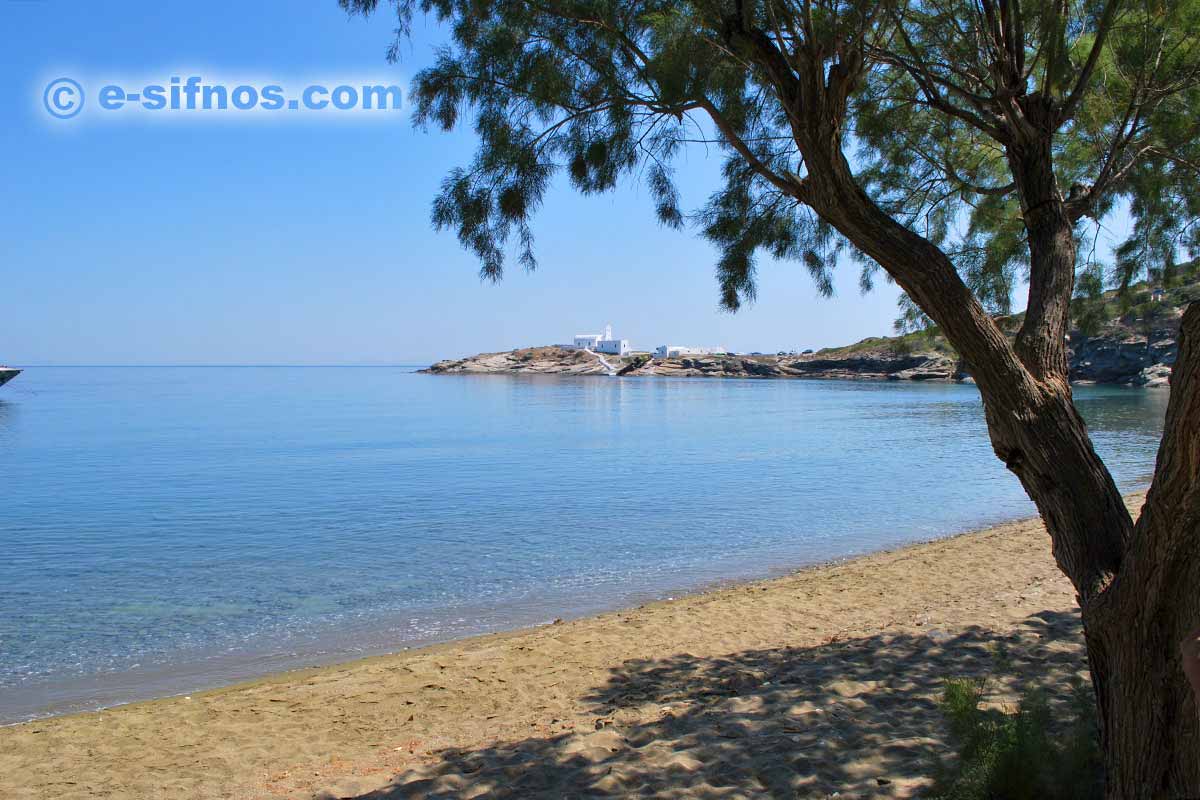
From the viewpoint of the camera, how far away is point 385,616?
1007 centimetres

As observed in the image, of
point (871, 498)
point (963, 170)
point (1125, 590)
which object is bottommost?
point (871, 498)

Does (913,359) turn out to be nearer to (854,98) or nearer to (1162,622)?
(854,98)

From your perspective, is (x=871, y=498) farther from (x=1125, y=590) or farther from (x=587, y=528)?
(x=1125, y=590)

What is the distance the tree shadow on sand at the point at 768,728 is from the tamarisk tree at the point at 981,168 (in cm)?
152

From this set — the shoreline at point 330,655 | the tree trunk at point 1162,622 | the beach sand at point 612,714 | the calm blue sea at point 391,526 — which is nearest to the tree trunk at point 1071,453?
the tree trunk at point 1162,622

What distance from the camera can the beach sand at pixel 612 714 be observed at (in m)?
4.49

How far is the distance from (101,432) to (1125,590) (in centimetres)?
4298

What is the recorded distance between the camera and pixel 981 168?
617cm

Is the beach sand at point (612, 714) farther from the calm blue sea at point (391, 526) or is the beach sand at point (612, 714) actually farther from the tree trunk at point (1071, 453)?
the calm blue sea at point (391, 526)

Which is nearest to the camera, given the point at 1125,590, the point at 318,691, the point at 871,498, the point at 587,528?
the point at 1125,590

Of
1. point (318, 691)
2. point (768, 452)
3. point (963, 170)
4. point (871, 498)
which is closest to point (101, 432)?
point (768, 452)

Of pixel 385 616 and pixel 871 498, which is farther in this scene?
pixel 871 498

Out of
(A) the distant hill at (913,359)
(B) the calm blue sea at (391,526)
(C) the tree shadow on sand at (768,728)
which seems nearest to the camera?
(C) the tree shadow on sand at (768,728)

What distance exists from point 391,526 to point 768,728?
12101 millimetres
